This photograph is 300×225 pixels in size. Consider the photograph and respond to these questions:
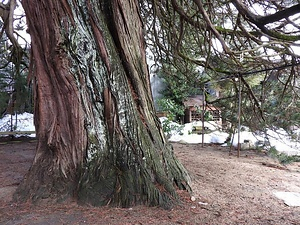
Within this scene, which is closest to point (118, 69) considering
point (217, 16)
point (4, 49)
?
point (217, 16)

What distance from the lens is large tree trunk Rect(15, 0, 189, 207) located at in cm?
218

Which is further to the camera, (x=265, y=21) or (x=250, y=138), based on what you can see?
(x=250, y=138)

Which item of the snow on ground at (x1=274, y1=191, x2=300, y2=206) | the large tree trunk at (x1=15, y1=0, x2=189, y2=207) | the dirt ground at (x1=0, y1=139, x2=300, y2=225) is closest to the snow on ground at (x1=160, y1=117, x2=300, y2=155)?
the dirt ground at (x1=0, y1=139, x2=300, y2=225)

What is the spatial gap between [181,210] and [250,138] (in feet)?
15.5

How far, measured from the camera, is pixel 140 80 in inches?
103

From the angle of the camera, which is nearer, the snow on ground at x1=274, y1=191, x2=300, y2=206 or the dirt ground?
the dirt ground

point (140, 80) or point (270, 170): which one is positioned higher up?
point (140, 80)

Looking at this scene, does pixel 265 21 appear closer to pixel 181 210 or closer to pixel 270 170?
pixel 181 210

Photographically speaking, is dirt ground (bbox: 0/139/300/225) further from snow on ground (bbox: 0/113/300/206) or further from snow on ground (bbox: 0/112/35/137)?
snow on ground (bbox: 0/112/35/137)

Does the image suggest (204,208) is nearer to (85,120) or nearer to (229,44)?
(85,120)

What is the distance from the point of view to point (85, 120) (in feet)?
7.34

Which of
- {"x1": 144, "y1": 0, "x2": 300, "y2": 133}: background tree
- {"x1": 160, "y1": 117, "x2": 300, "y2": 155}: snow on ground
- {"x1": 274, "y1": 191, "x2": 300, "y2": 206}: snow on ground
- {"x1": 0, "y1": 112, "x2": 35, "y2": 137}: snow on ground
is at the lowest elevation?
{"x1": 274, "y1": 191, "x2": 300, "y2": 206}: snow on ground

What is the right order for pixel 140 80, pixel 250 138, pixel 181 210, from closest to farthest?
1. pixel 181 210
2. pixel 140 80
3. pixel 250 138

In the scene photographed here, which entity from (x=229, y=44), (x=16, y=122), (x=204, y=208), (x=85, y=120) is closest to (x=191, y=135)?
(x=229, y=44)
